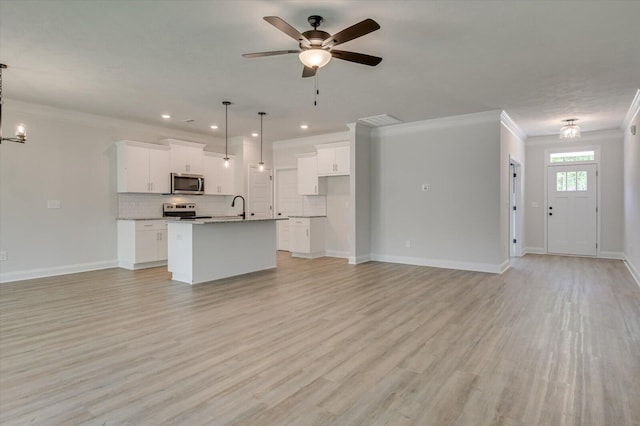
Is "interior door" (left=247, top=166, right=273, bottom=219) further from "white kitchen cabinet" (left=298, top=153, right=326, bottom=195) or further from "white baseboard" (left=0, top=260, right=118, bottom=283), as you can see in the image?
"white baseboard" (left=0, top=260, right=118, bottom=283)

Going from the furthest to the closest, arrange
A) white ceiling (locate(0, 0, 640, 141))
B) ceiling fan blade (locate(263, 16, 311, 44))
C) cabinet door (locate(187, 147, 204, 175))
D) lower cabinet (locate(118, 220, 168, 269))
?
cabinet door (locate(187, 147, 204, 175)) → lower cabinet (locate(118, 220, 168, 269)) → white ceiling (locate(0, 0, 640, 141)) → ceiling fan blade (locate(263, 16, 311, 44))

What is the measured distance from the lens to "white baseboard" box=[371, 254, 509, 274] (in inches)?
235

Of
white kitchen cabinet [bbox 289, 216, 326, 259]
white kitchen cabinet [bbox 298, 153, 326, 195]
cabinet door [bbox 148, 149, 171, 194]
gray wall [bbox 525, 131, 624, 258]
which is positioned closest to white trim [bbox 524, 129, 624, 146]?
gray wall [bbox 525, 131, 624, 258]

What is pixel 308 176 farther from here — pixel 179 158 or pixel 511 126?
pixel 511 126

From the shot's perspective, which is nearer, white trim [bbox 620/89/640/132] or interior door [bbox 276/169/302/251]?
white trim [bbox 620/89/640/132]

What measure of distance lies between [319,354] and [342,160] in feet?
17.1

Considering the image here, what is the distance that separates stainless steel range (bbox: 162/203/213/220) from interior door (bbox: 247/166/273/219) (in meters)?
1.34

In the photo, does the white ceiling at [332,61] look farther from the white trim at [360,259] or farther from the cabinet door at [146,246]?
the white trim at [360,259]

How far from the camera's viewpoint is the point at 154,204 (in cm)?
702

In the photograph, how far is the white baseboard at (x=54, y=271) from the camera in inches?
210

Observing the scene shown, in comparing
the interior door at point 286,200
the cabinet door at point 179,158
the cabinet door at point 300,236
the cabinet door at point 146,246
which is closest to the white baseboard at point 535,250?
the cabinet door at point 300,236

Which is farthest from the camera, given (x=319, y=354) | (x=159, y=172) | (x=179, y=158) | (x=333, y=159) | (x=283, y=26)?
(x=333, y=159)

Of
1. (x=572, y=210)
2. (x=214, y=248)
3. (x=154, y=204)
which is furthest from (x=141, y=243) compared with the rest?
(x=572, y=210)

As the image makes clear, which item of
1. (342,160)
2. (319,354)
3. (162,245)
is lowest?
(319,354)
